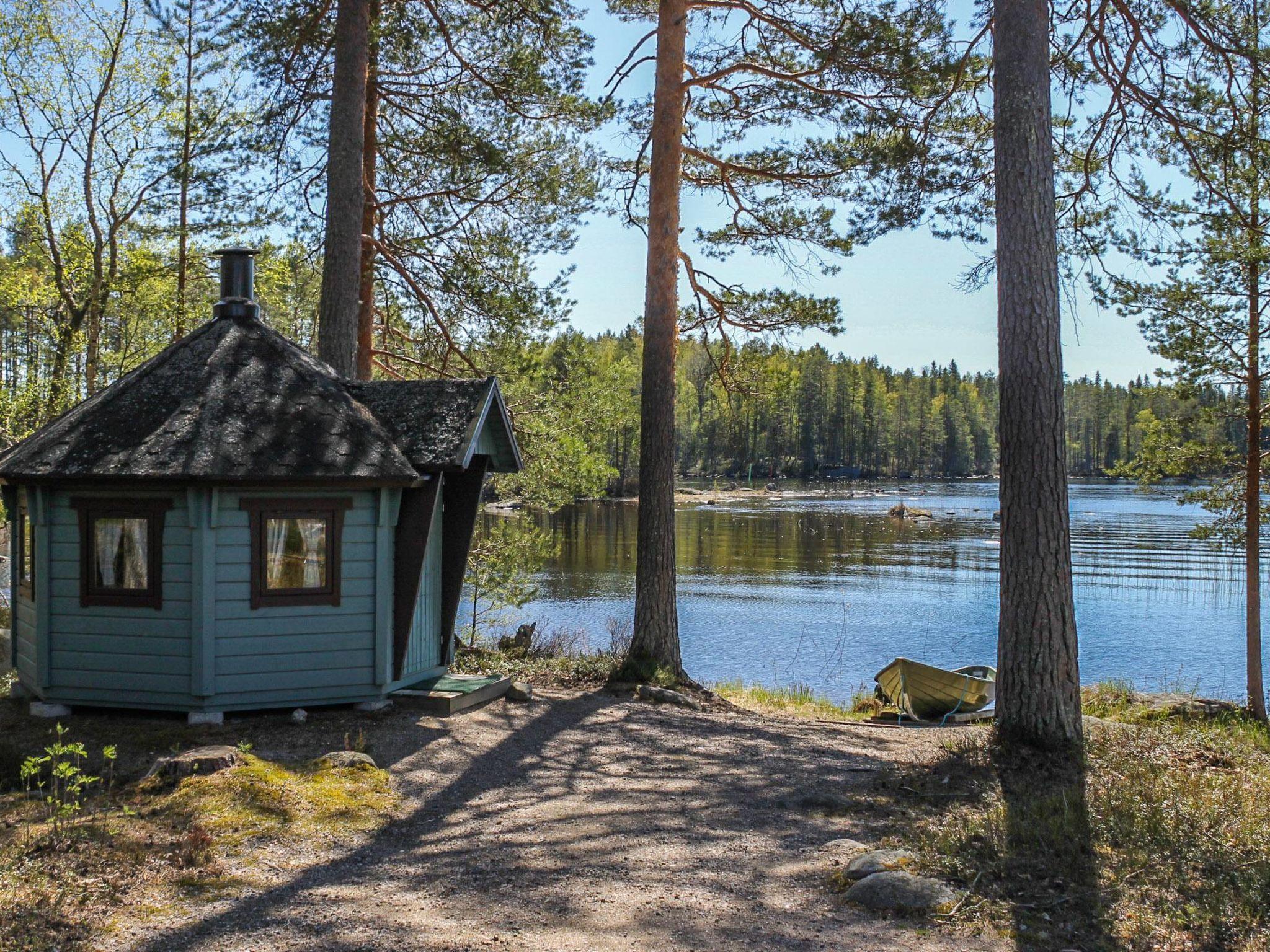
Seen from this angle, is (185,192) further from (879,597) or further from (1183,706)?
(879,597)

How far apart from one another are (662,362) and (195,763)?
7058 mm

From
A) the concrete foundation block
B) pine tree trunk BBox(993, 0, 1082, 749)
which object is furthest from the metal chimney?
pine tree trunk BBox(993, 0, 1082, 749)

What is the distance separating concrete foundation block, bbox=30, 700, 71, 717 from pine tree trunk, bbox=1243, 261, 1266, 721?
14029mm

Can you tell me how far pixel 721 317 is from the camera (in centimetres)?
1274

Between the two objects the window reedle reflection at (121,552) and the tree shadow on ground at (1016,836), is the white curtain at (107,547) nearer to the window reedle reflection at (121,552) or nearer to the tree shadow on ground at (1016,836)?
the window reedle reflection at (121,552)

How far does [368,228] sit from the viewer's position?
43.8 ft

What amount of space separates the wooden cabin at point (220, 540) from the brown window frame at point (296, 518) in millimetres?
14

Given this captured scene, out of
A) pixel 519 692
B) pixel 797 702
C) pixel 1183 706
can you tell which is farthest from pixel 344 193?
pixel 1183 706

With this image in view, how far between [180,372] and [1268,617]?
75.2ft

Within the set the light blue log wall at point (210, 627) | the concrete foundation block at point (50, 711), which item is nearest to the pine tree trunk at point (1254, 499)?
the light blue log wall at point (210, 627)

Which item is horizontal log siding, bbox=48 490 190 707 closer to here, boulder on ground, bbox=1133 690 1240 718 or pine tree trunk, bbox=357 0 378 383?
pine tree trunk, bbox=357 0 378 383

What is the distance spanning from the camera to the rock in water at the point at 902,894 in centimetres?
441

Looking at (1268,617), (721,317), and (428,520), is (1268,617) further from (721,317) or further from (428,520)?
(428,520)

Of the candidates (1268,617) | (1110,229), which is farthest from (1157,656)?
(1110,229)
